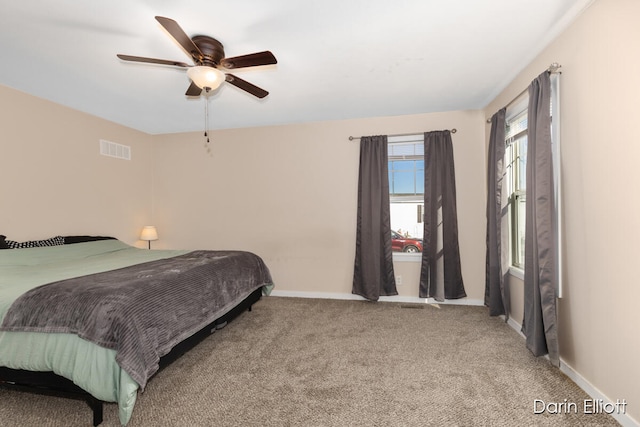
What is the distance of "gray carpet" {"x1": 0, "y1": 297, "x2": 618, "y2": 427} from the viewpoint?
1746 mm

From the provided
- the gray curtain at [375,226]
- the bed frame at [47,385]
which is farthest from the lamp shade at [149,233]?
the gray curtain at [375,226]

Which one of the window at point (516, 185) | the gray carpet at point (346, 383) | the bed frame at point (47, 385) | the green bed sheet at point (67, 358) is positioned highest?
the window at point (516, 185)

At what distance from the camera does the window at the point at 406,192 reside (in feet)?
13.3

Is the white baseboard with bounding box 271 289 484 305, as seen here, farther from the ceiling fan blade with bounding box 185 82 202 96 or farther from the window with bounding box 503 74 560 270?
the ceiling fan blade with bounding box 185 82 202 96

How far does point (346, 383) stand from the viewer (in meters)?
2.08

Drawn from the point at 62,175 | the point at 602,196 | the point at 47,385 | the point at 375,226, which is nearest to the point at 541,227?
the point at 602,196

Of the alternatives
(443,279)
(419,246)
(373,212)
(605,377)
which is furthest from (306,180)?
(605,377)

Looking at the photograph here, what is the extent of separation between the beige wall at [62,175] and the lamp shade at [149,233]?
0.55 ft

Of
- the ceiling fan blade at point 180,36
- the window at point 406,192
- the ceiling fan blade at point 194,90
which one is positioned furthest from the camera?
the window at point 406,192

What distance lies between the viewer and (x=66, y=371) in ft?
5.43

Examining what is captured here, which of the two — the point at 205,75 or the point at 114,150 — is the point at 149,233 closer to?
the point at 114,150

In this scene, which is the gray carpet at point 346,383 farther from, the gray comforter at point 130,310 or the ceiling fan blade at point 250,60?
the ceiling fan blade at point 250,60

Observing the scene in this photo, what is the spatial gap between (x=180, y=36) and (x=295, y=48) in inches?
36.1

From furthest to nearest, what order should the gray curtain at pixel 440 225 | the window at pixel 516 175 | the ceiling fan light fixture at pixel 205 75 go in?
the gray curtain at pixel 440 225, the window at pixel 516 175, the ceiling fan light fixture at pixel 205 75
